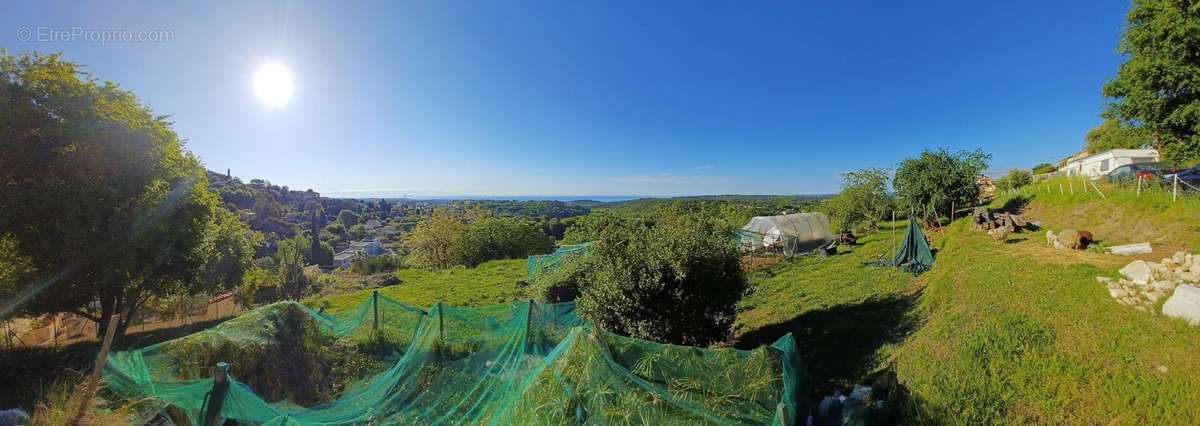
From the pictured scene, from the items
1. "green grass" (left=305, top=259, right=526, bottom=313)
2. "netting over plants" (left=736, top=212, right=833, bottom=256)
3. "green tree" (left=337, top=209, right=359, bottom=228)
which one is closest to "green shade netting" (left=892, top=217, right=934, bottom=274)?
"netting over plants" (left=736, top=212, right=833, bottom=256)

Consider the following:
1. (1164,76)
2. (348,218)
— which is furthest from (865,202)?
(348,218)

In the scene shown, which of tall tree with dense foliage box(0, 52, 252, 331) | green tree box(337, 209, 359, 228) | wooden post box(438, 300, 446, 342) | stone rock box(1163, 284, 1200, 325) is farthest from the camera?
green tree box(337, 209, 359, 228)

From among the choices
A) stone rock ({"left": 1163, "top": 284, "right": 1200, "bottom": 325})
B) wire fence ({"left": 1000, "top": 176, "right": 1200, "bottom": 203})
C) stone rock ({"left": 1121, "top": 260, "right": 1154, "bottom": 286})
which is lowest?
stone rock ({"left": 1163, "top": 284, "right": 1200, "bottom": 325})

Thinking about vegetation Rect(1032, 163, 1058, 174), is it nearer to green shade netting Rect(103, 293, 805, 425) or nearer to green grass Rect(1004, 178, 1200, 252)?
green grass Rect(1004, 178, 1200, 252)

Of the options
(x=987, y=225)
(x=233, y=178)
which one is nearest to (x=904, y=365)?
(x=987, y=225)

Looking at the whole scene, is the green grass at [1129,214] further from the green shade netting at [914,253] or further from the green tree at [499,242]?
the green tree at [499,242]

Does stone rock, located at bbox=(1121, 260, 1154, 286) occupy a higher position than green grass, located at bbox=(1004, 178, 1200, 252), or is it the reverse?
green grass, located at bbox=(1004, 178, 1200, 252)
